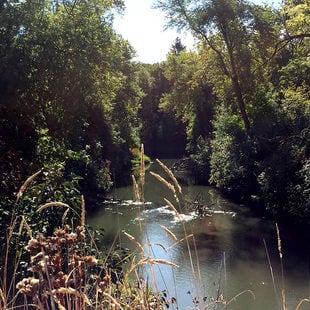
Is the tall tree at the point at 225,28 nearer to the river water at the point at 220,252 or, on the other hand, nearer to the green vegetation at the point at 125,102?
the green vegetation at the point at 125,102

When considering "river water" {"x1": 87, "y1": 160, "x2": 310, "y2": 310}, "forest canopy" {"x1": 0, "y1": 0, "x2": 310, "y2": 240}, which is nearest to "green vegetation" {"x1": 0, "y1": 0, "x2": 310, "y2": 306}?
"forest canopy" {"x1": 0, "y1": 0, "x2": 310, "y2": 240}

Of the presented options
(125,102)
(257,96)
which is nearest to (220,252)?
(257,96)

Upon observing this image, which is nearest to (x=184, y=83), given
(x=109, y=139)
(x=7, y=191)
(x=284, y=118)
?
(x=109, y=139)

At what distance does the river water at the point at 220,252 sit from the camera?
28.6ft

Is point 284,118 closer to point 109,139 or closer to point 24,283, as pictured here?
point 109,139

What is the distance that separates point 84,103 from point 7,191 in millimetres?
3997

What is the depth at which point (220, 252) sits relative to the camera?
11.6 meters

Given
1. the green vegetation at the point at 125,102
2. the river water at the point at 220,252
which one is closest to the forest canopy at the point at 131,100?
the green vegetation at the point at 125,102

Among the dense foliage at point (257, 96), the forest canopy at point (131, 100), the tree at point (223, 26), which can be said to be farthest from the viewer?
the tree at point (223, 26)

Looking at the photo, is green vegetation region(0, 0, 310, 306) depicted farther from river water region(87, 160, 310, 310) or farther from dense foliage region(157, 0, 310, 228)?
river water region(87, 160, 310, 310)

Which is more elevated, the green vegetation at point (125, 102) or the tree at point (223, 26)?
the tree at point (223, 26)

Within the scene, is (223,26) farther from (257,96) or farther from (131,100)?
(131,100)

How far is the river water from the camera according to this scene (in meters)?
8.72

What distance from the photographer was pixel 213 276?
9.86 meters
